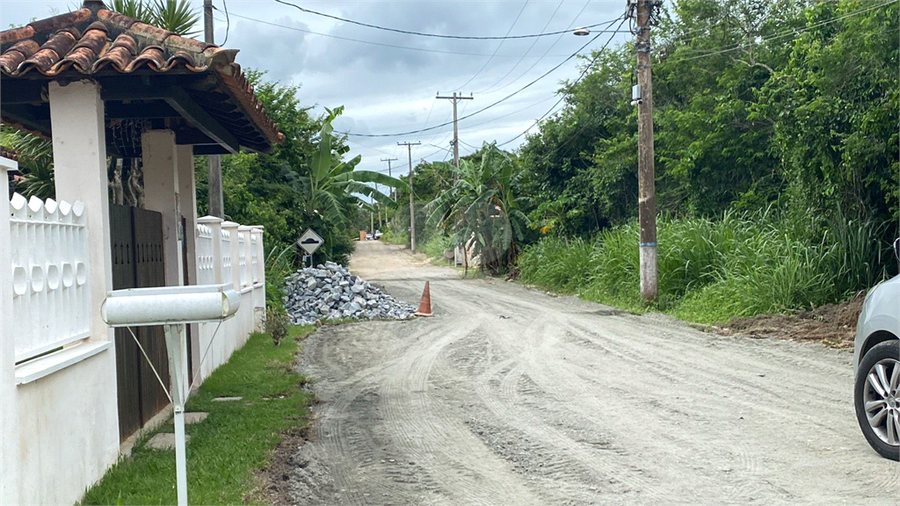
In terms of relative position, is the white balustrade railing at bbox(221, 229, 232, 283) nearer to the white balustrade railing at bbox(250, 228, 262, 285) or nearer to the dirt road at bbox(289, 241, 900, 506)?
the dirt road at bbox(289, 241, 900, 506)

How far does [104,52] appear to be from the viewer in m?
6.52

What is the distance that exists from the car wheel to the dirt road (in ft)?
0.51

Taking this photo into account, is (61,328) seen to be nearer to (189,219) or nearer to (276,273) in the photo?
(189,219)

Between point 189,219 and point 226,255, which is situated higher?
point 189,219

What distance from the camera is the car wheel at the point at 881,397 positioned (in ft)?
19.9

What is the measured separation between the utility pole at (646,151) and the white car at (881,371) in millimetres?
13185

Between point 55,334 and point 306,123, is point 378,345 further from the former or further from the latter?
point 306,123

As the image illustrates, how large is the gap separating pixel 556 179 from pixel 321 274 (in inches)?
434

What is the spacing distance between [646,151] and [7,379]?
1688 cm

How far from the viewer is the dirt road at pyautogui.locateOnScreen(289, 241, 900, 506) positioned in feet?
19.6

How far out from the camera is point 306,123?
3209 centimetres

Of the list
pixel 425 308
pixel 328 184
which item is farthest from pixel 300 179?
pixel 425 308

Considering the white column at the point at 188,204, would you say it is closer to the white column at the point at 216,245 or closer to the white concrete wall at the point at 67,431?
the white column at the point at 216,245

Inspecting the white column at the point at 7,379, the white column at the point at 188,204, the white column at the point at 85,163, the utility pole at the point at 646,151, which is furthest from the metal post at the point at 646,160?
the white column at the point at 7,379
